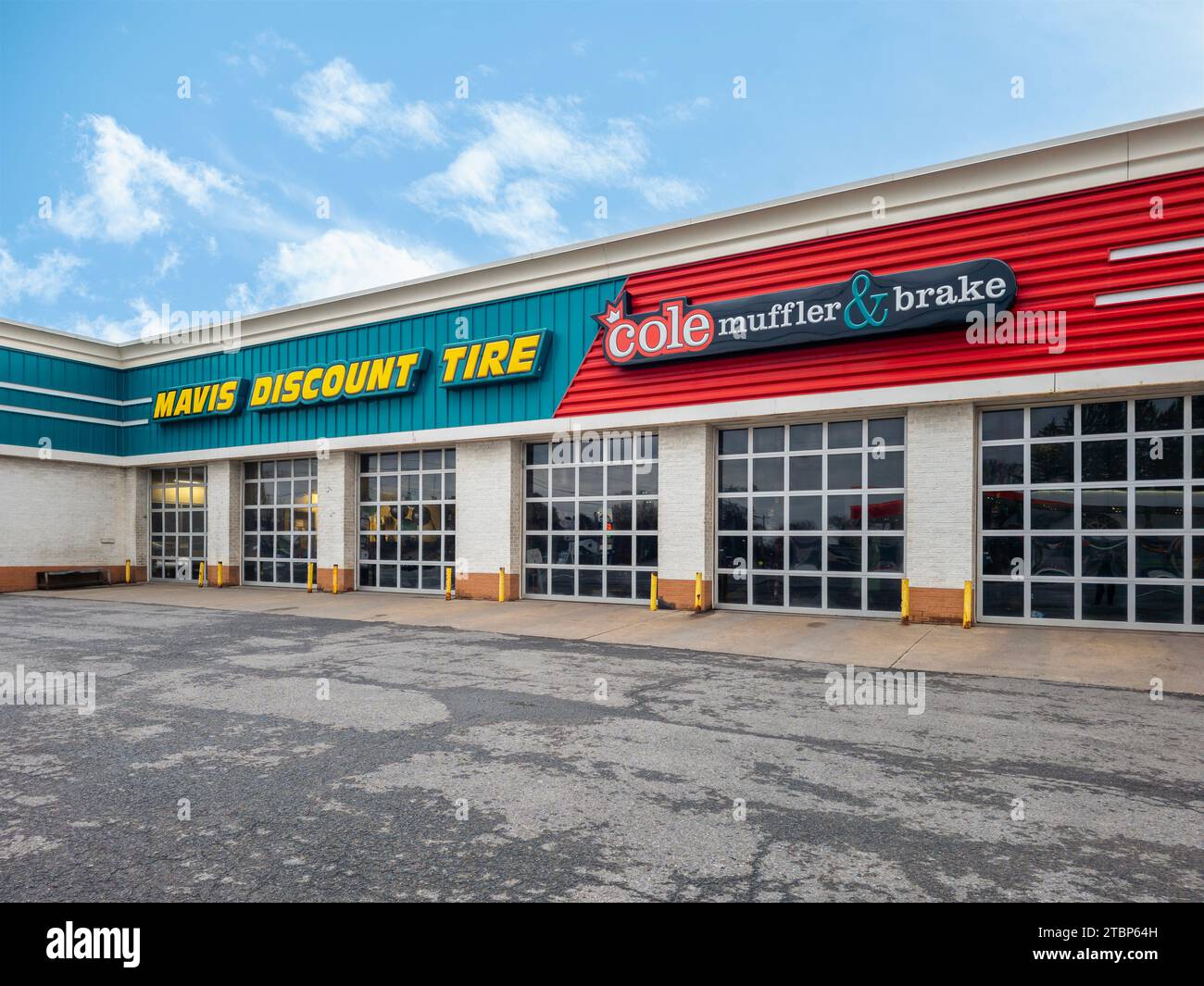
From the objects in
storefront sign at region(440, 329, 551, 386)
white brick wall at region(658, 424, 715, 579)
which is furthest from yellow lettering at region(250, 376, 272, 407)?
white brick wall at region(658, 424, 715, 579)

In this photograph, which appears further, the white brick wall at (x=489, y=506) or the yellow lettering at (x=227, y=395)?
the yellow lettering at (x=227, y=395)

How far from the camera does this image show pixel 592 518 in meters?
17.4

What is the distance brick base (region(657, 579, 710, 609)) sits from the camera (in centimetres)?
1559

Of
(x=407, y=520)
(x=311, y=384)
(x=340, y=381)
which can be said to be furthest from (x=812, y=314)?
(x=311, y=384)

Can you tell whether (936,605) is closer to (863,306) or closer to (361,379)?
(863,306)

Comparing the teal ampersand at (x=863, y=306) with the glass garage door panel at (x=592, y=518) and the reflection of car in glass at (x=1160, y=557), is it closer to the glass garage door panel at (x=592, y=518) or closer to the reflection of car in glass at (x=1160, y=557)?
the glass garage door panel at (x=592, y=518)

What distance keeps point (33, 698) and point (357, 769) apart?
4.77 meters

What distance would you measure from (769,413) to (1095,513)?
18.7 feet

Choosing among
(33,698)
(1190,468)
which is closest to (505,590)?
(33,698)

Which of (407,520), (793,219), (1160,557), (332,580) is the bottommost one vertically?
(332,580)

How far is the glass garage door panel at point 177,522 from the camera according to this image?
964 inches

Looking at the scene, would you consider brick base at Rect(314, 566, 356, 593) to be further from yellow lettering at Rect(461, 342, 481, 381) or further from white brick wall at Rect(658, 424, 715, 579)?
white brick wall at Rect(658, 424, 715, 579)

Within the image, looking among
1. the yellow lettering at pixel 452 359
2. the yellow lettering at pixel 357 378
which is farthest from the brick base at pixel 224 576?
the yellow lettering at pixel 452 359

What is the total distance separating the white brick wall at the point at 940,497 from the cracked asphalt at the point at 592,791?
4234mm
